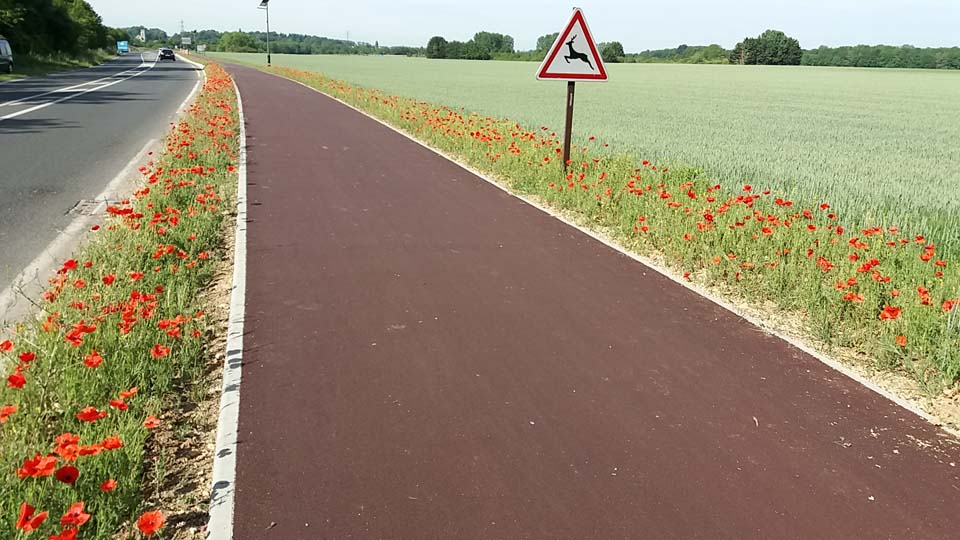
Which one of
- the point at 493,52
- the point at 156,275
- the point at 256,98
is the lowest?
the point at 156,275

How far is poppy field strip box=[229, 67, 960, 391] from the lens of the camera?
14.9ft

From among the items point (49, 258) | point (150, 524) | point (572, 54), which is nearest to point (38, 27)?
point (572, 54)

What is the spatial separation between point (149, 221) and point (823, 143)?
1651 cm

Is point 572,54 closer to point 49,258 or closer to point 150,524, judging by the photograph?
point 49,258

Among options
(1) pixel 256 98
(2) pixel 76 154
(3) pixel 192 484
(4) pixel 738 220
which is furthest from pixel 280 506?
(1) pixel 256 98

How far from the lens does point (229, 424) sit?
11.6 ft

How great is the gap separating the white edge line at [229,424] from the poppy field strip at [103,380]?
170mm

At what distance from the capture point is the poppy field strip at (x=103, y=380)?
2.63 m

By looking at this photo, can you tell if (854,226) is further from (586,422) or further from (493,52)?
(493,52)

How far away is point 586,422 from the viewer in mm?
3686

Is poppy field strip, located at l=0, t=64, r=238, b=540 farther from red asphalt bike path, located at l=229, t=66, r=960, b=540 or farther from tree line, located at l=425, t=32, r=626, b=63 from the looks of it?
tree line, located at l=425, t=32, r=626, b=63

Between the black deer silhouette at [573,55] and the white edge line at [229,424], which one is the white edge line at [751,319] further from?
the white edge line at [229,424]

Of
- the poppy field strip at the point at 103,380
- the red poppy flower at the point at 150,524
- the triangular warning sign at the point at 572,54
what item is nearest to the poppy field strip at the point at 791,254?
the triangular warning sign at the point at 572,54

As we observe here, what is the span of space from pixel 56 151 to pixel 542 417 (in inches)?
481
